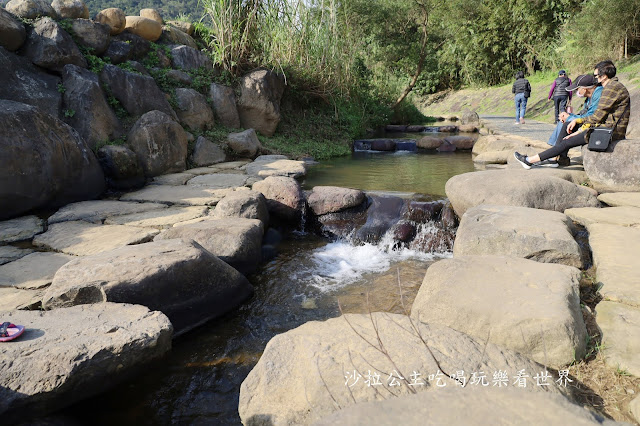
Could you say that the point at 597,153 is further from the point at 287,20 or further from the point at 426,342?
the point at 287,20

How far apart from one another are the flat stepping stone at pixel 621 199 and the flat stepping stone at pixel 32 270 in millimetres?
5003

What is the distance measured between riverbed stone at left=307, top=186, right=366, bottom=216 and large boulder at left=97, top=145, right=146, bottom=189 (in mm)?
2263

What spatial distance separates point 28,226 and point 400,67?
863 inches

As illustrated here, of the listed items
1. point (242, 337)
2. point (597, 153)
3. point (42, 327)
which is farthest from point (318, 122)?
point (42, 327)

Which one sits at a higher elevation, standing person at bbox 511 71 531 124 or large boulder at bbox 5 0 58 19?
large boulder at bbox 5 0 58 19

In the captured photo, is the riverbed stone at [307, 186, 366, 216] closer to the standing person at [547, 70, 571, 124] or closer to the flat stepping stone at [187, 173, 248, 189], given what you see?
the flat stepping stone at [187, 173, 248, 189]

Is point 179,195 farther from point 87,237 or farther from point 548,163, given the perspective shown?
point 548,163

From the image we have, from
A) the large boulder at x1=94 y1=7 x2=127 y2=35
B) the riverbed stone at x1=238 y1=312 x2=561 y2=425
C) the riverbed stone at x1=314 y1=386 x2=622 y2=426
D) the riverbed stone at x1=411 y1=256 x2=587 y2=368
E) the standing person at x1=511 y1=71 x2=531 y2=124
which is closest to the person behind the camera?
the riverbed stone at x1=314 y1=386 x2=622 y2=426

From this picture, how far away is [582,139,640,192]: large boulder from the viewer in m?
4.50

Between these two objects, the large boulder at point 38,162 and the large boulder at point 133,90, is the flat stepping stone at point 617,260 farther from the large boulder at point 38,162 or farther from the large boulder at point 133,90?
the large boulder at point 133,90

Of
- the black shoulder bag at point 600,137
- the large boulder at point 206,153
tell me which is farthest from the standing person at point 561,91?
the large boulder at point 206,153

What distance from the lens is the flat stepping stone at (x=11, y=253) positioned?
3.06 meters

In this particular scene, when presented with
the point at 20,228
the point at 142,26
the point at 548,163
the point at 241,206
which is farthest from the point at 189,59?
the point at 548,163

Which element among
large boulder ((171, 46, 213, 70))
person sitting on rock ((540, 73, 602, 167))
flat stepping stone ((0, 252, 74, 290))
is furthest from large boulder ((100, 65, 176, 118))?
person sitting on rock ((540, 73, 602, 167))
